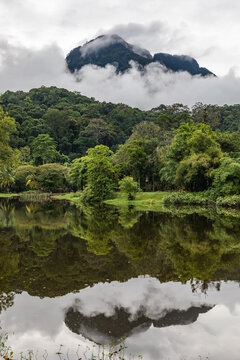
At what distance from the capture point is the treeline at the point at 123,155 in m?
33.6

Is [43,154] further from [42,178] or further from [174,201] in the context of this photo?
[174,201]

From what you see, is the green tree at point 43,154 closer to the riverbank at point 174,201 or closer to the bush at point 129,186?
the riverbank at point 174,201

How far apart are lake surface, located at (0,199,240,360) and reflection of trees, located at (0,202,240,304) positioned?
0.13 ft

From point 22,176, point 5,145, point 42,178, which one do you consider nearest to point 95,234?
point 5,145

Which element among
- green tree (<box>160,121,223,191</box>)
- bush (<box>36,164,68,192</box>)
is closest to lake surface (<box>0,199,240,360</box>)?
green tree (<box>160,121,223,191</box>)

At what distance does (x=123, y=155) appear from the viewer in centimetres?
4716

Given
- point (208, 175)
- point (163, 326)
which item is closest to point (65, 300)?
point (163, 326)

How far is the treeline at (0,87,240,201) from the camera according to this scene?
110ft

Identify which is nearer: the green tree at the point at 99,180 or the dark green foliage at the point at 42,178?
the green tree at the point at 99,180

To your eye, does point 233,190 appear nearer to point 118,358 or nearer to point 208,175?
point 208,175

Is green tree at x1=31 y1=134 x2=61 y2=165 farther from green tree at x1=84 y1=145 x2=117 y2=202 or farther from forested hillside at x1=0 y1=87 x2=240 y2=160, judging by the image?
green tree at x1=84 y1=145 x2=117 y2=202

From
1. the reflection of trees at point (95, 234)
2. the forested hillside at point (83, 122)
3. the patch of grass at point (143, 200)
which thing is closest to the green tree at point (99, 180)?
the patch of grass at point (143, 200)

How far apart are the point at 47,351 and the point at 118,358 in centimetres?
148

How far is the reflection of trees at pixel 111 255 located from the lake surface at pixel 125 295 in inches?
1.5
